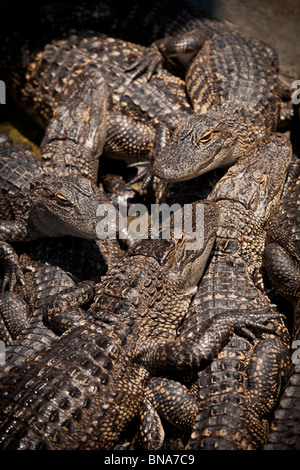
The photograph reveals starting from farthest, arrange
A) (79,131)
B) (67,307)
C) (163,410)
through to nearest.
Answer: (79,131)
(67,307)
(163,410)

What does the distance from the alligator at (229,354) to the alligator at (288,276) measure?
105 millimetres

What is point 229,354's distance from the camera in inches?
116

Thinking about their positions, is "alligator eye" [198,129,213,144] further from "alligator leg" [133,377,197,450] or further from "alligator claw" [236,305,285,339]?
"alligator leg" [133,377,197,450]

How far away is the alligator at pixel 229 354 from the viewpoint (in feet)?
8.97

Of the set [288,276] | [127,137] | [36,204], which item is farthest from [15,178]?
[288,276]

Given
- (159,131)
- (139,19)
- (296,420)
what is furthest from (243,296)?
(139,19)

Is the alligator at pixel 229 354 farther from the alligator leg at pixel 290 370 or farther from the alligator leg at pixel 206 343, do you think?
the alligator leg at pixel 290 370

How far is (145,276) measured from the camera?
3.07 meters

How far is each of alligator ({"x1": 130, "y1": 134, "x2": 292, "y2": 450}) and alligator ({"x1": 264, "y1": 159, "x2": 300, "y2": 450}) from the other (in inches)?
4.1

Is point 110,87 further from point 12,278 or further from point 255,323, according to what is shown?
point 255,323

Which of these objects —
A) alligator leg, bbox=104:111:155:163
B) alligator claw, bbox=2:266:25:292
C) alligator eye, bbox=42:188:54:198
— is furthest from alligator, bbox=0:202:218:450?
alligator leg, bbox=104:111:155:163

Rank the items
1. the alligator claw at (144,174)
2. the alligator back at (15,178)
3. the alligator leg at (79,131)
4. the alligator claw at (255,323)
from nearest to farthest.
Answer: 1. the alligator claw at (255,323)
2. the alligator back at (15,178)
3. the alligator leg at (79,131)
4. the alligator claw at (144,174)

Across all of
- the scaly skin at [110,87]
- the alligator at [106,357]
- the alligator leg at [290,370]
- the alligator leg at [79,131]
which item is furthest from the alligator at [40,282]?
the alligator leg at [290,370]

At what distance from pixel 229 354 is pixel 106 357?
28.4 inches
